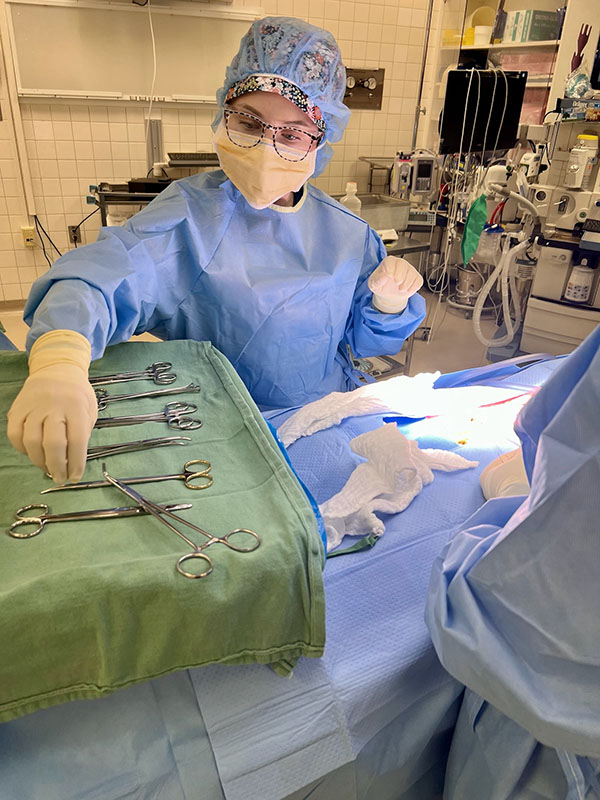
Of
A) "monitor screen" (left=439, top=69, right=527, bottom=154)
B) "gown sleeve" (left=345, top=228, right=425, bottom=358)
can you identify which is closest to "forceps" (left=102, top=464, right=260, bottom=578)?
"gown sleeve" (left=345, top=228, right=425, bottom=358)

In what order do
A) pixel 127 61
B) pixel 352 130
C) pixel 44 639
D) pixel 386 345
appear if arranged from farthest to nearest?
pixel 352 130
pixel 127 61
pixel 386 345
pixel 44 639

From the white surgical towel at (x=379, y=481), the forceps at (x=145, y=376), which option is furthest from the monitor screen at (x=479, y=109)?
the forceps at (x=145, y=376)

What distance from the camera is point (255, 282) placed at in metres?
1.50

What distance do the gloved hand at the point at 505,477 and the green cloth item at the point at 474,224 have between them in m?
1.83

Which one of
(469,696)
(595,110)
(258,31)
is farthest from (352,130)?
(469,696)

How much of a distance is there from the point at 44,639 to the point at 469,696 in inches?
25.2

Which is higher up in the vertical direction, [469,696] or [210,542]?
[210,542]

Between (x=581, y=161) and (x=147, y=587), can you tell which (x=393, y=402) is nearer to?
(x=147, y=587)

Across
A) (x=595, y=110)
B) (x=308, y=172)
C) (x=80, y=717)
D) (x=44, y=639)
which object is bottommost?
(x=80, y=717)

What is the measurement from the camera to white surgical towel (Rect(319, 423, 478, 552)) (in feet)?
3.62

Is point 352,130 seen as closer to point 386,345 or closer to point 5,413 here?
point 386,345

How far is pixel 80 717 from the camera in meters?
0.73

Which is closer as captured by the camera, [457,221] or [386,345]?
[386,345]

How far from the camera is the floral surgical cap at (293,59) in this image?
55.5 inches
